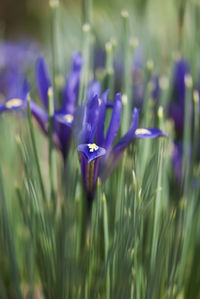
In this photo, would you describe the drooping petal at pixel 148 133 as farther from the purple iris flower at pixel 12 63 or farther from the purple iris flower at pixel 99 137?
the purple iris flower at pixel 12 63

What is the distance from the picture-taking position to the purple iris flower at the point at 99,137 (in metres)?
0.48

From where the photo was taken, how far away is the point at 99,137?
0.52 metres

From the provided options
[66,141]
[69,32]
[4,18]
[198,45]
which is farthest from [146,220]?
[4,18]

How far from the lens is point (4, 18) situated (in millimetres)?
2502

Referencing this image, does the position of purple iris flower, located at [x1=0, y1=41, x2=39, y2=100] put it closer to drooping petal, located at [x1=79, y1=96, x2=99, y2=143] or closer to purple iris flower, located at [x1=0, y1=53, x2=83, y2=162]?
purple iris flower, located at [x1=0, y1=53, x2=83, y2=162]

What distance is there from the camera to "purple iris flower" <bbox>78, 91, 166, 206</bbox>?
1.59 feet

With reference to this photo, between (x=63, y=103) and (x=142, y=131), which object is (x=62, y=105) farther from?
(x=142, y=131)

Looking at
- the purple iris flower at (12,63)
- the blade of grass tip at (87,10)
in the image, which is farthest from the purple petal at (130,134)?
the purple iris flower at (12,63)

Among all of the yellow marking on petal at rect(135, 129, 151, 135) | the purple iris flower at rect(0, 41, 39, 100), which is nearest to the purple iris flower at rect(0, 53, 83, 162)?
the yellow marking on petal at rect(135, 129, 151, 135)

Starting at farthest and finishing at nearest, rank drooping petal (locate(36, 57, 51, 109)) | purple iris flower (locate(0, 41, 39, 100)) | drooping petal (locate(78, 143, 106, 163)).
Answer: purple iris flower (locate(0, 41, 39, 100)) < drooping petal (locate(36, 57, 51, 109)) < drooping petal (locate(78, 143, 106, 163))

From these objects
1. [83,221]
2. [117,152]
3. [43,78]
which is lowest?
[83,221]

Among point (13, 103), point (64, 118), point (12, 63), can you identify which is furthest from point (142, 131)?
point (12, 63)

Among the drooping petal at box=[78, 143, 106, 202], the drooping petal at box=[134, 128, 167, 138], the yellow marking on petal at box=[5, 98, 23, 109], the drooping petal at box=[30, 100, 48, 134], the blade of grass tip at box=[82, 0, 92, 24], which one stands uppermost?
the blade of grass tip at box=[82, 0, 92, 24]

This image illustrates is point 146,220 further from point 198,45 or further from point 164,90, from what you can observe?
point 198,45
